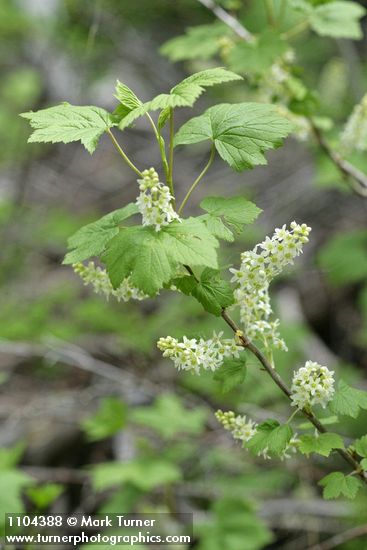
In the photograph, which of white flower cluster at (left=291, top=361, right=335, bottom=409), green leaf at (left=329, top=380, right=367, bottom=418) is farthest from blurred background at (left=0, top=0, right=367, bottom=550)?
green leaf at (left=329, top=380, right=367, bottom=418)

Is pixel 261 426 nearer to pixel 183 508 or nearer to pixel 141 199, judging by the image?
pixel 141 199

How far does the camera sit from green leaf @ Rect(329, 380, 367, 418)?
5.09 feet

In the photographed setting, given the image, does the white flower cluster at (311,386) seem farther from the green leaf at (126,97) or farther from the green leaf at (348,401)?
Result: the green leaf at (126,97)

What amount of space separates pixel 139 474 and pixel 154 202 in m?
2.18

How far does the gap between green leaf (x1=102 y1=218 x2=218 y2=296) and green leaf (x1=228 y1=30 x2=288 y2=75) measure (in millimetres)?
1311

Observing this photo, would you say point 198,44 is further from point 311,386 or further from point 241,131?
point 311,386

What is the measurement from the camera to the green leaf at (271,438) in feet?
4.88

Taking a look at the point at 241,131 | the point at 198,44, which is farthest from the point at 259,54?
the point at 241,131

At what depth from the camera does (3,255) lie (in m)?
5.77

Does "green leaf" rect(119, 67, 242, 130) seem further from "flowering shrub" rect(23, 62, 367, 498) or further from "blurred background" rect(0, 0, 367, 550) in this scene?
"blurred background" rect(0, 0, 367, 550)

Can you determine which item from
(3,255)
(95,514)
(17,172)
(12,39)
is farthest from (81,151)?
(95,514)

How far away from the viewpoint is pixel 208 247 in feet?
4.58

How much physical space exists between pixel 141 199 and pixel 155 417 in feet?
7.07

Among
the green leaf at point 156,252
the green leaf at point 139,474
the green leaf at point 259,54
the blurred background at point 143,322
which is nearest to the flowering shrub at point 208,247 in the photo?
the green leaf at point 156,252
